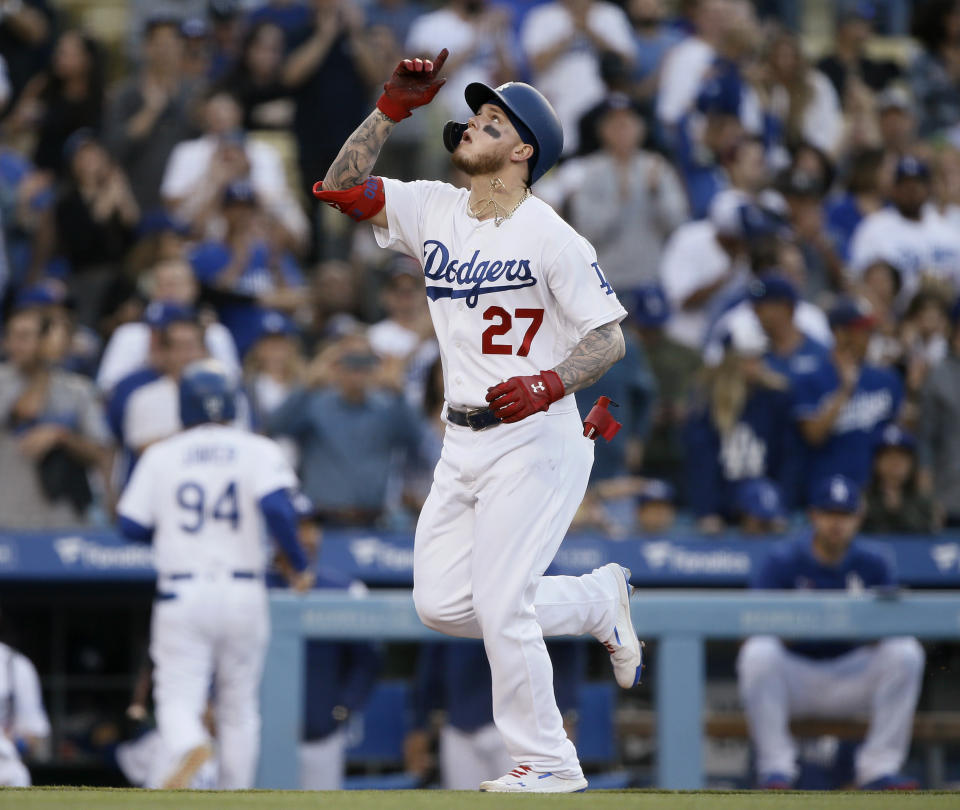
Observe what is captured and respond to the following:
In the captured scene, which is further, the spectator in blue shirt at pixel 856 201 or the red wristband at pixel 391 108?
the spectator in blue shirt at pixel 856 201

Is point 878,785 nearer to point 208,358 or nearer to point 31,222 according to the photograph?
point 208,358

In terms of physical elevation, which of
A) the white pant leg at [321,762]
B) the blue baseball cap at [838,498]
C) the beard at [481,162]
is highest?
the beard at [481,162]

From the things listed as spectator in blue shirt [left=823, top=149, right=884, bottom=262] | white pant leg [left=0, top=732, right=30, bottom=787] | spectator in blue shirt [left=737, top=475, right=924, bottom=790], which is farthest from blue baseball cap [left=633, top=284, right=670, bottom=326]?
white pant leg [left=0, top=732, right=30, bottom=787]

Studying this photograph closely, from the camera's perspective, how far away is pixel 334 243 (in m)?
11.2

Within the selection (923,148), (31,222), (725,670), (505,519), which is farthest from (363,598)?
(923,148)

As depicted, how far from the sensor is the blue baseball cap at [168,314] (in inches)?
331

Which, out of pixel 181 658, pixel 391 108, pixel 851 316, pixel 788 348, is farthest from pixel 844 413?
pixel 391 108

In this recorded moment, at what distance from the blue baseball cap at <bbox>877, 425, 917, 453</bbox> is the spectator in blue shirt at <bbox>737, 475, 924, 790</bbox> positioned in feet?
2.36

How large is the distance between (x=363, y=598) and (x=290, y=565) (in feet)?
1.48

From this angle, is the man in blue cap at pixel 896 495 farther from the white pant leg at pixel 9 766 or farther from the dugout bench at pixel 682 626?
the white pant leg at pixel 9 766

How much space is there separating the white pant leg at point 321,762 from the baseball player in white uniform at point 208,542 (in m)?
0.48

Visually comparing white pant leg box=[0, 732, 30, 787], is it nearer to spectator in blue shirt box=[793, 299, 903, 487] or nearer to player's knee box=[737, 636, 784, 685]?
player's knee box=[737, 636, 784, 685]

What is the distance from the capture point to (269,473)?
7.32m

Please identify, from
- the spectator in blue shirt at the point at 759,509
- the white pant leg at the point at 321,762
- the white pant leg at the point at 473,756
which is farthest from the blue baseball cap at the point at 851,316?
the white pant leg at the point at 321,762
